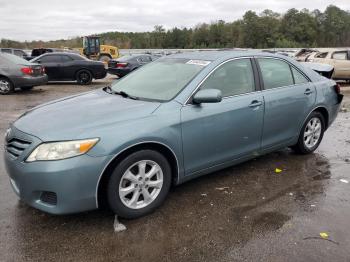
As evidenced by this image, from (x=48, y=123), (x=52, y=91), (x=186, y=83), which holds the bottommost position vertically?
(x=52, y=91)

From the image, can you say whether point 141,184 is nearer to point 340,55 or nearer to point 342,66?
point 342,66

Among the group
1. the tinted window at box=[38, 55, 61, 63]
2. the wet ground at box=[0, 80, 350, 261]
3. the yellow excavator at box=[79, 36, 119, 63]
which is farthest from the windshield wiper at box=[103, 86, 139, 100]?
the yellow excavator at box=[79, 36, 119, 63]

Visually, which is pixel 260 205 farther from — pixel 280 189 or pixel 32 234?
pixel 32 234

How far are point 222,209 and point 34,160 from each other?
190cm

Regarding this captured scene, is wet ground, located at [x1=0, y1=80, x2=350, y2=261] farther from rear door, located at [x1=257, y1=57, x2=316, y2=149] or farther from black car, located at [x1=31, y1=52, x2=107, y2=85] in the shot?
black car, located at [x1=31, y1=52, x2=107, y2=85]

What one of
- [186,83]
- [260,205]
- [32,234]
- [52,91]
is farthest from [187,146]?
[52,91]

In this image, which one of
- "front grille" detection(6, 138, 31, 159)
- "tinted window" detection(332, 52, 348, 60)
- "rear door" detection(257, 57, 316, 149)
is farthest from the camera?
"tinted window" detection(332, 52, 348, 60)

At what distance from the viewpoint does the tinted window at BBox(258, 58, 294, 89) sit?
4.59m

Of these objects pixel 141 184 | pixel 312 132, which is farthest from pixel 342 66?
pixel 141 184

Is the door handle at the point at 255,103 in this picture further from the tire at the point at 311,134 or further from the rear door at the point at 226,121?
the tire at the point at 311,134

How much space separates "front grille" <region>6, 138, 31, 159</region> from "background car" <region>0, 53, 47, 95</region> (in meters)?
9.59

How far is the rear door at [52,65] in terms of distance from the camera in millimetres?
15070

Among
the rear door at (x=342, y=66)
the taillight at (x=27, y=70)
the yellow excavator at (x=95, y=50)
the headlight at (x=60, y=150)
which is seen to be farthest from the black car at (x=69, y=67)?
the yellow excavator at (x=95, y=50)

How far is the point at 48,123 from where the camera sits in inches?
131
